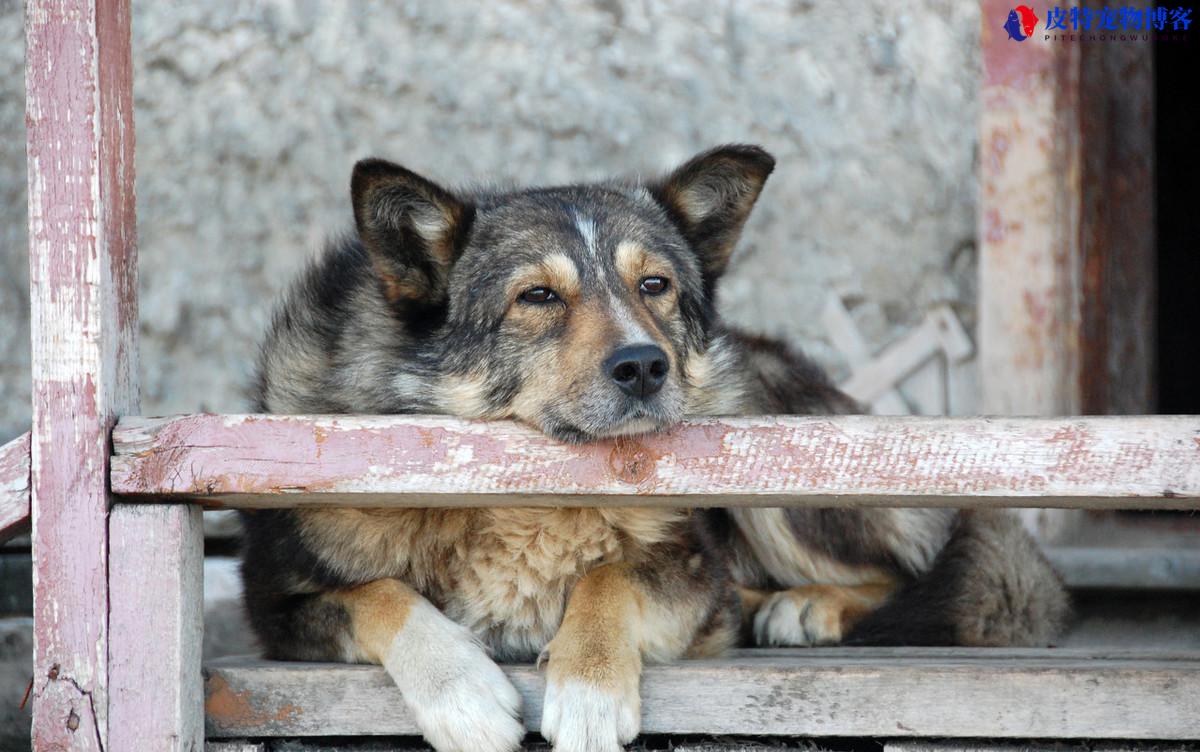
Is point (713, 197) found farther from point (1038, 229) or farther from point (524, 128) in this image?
point (524, 128)

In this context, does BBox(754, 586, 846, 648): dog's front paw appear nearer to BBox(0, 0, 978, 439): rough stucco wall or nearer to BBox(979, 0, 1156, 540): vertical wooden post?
BBox(979, 0, 1156, 540): vertical wooden post

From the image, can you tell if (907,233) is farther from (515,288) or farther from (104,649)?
(104,649)

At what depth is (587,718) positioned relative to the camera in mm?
2654

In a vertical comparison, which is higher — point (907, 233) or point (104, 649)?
point (907, 233)

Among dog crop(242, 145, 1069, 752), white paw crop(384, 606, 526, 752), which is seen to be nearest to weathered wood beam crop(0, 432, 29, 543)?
dog crop(242, 145, 1069, 752)

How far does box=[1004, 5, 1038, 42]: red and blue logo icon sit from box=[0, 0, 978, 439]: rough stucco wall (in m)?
0.48

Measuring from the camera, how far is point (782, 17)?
5312mm

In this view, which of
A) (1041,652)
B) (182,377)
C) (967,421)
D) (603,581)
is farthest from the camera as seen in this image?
(182,377)

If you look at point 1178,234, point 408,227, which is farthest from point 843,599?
point 1178,234

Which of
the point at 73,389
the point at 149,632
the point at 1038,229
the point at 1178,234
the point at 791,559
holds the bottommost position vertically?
the point at 791,559

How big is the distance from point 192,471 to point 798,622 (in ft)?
6.25

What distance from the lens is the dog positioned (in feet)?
9.20

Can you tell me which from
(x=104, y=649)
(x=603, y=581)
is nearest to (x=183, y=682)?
(x=104, y=649)

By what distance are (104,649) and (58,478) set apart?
14.5 inches
